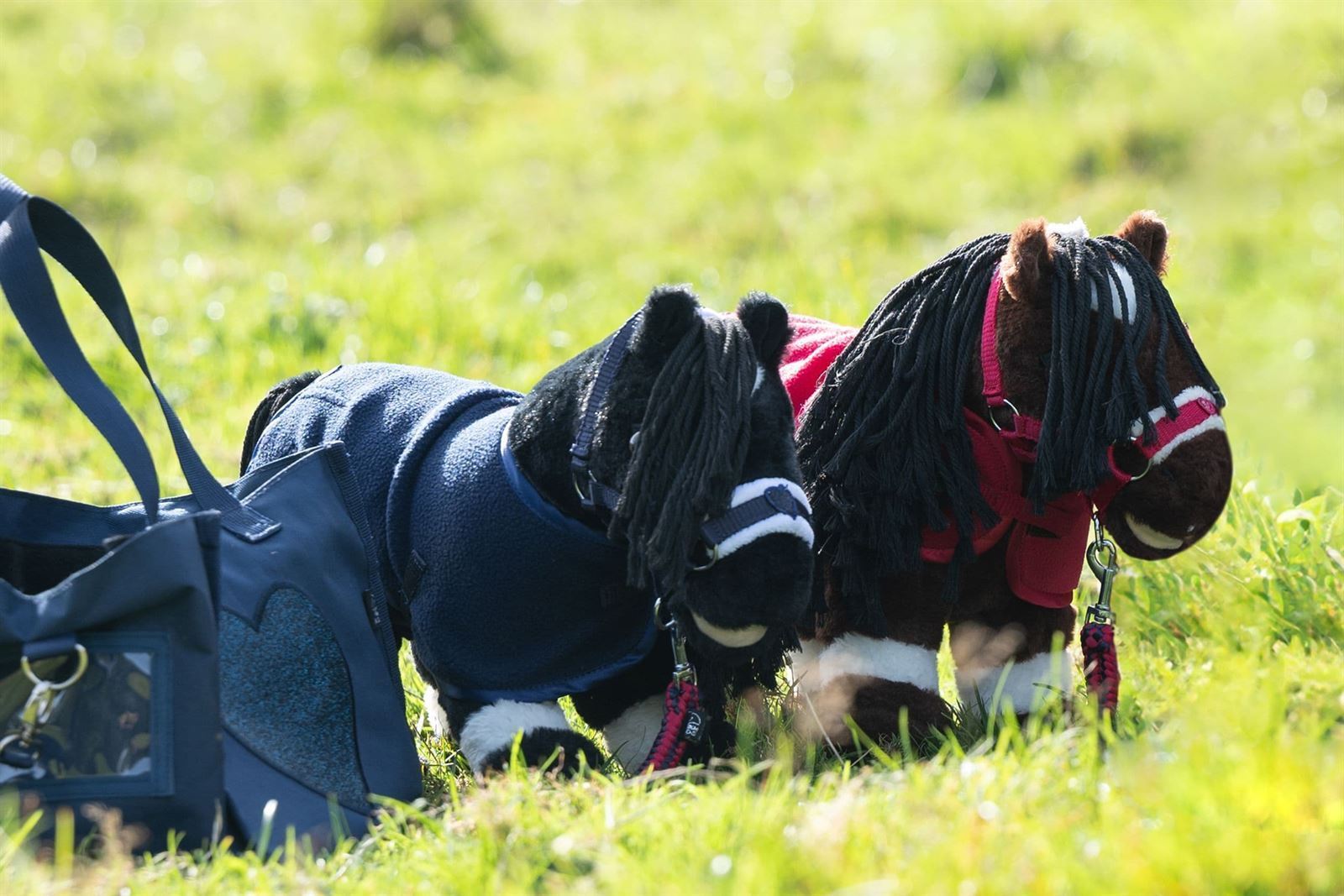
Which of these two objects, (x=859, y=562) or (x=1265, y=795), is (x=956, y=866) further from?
(x=859, y=562)

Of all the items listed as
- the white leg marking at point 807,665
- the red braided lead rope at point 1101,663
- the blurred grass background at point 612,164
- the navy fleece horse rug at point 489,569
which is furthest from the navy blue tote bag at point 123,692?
the blurred grass background at point 612,164

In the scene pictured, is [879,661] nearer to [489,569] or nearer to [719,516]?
[719,516]

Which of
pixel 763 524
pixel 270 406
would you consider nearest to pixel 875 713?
pixel 763 524

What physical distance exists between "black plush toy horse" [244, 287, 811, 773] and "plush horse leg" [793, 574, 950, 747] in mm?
113

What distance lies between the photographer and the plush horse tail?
3049 mm

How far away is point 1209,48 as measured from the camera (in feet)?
28.0

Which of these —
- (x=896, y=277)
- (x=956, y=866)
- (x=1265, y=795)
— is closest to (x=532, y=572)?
(x=956, y=866)

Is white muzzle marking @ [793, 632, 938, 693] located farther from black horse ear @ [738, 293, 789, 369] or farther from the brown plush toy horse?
black horse ear @ [738, 293, 789, 369]

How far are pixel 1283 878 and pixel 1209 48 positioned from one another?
789cm

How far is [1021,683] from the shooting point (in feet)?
8.54

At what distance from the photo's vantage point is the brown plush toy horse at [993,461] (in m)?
2.33

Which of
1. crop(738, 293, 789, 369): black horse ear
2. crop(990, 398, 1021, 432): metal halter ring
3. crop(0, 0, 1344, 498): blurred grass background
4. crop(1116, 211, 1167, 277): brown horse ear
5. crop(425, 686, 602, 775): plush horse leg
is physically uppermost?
crop(0, 0, 1344, 498): blurred grass background

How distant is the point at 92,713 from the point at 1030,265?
5.24ft

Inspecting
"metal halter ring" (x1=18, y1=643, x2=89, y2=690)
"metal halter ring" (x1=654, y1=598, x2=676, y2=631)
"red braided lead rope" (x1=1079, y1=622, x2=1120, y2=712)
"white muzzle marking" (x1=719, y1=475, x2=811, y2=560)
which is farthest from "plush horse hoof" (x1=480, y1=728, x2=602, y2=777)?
"red braided lead rope" (x1=1079, y1=622, x2=1120, y2=712)
